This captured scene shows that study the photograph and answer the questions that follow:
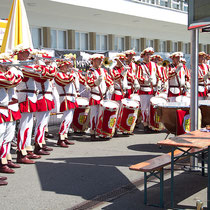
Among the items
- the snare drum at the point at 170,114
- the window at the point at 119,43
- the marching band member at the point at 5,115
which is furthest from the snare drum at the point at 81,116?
the window at the point at 119,43

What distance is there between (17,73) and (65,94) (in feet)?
7.56

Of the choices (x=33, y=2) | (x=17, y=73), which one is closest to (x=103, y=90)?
(x=17, y=73)

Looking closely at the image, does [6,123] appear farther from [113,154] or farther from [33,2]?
[33,2]

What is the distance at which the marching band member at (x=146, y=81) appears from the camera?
10.1m

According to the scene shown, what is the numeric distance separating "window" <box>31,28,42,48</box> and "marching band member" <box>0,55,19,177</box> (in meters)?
11.0

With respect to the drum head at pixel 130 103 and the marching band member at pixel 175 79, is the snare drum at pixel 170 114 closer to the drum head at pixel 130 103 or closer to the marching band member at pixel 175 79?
the drum head at pixel 130 103

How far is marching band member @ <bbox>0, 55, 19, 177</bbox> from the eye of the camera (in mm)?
5773

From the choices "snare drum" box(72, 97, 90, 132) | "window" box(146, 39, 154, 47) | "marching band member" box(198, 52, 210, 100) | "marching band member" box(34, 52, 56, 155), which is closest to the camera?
"marching band member" box(34, 52, 56, 155)

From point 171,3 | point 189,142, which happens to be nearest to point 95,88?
point 189,142

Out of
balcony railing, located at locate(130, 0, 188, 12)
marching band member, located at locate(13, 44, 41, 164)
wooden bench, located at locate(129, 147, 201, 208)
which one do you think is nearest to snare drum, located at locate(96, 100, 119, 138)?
marching band member, located at locate(13, 44, 41, 164)

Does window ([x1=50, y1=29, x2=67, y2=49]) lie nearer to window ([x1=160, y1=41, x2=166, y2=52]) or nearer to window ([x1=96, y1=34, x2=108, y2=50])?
window ([x1=96, y1=34, x2=108, y2=50])

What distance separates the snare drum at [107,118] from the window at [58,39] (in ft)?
30.5

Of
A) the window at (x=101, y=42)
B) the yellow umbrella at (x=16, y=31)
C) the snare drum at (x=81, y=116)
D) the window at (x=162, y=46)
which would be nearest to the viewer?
the yellow umbrella at (x=16, y=31)

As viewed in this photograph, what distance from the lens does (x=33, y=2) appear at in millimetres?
14633
